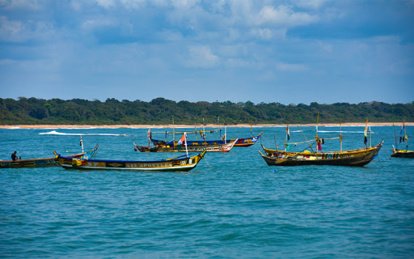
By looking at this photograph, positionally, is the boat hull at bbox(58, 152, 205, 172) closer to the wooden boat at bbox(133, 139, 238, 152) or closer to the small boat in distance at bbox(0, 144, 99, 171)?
the small boat in distance at bbox(0, 144, 99, 171)

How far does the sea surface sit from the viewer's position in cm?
1572

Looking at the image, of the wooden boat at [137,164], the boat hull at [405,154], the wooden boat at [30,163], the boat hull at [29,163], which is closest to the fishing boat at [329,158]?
the wooden boat at [137,164]

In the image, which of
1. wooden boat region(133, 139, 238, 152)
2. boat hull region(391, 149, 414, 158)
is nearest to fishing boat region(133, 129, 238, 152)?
wooden boat region(133, 139, 238, 152)

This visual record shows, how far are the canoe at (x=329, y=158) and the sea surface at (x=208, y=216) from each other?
4.61 metres

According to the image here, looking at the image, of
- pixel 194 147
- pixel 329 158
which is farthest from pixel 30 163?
pixel 194 147

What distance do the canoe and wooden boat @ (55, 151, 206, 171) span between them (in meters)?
8.48

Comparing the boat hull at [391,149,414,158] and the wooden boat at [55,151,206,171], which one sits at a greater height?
the wooden boat at [55,151,206,171]

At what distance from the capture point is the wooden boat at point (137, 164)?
35125 millimetres

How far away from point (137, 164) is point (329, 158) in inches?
657

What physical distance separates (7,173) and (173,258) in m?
26.6

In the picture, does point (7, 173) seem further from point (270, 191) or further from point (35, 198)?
point (270, 191)

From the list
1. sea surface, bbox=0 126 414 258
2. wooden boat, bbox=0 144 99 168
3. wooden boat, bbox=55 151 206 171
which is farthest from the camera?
wooden boat, bbox=0 144 99 168

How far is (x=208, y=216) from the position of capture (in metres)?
20.1

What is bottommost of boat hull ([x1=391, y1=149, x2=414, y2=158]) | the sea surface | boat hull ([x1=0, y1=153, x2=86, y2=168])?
the sea surface
